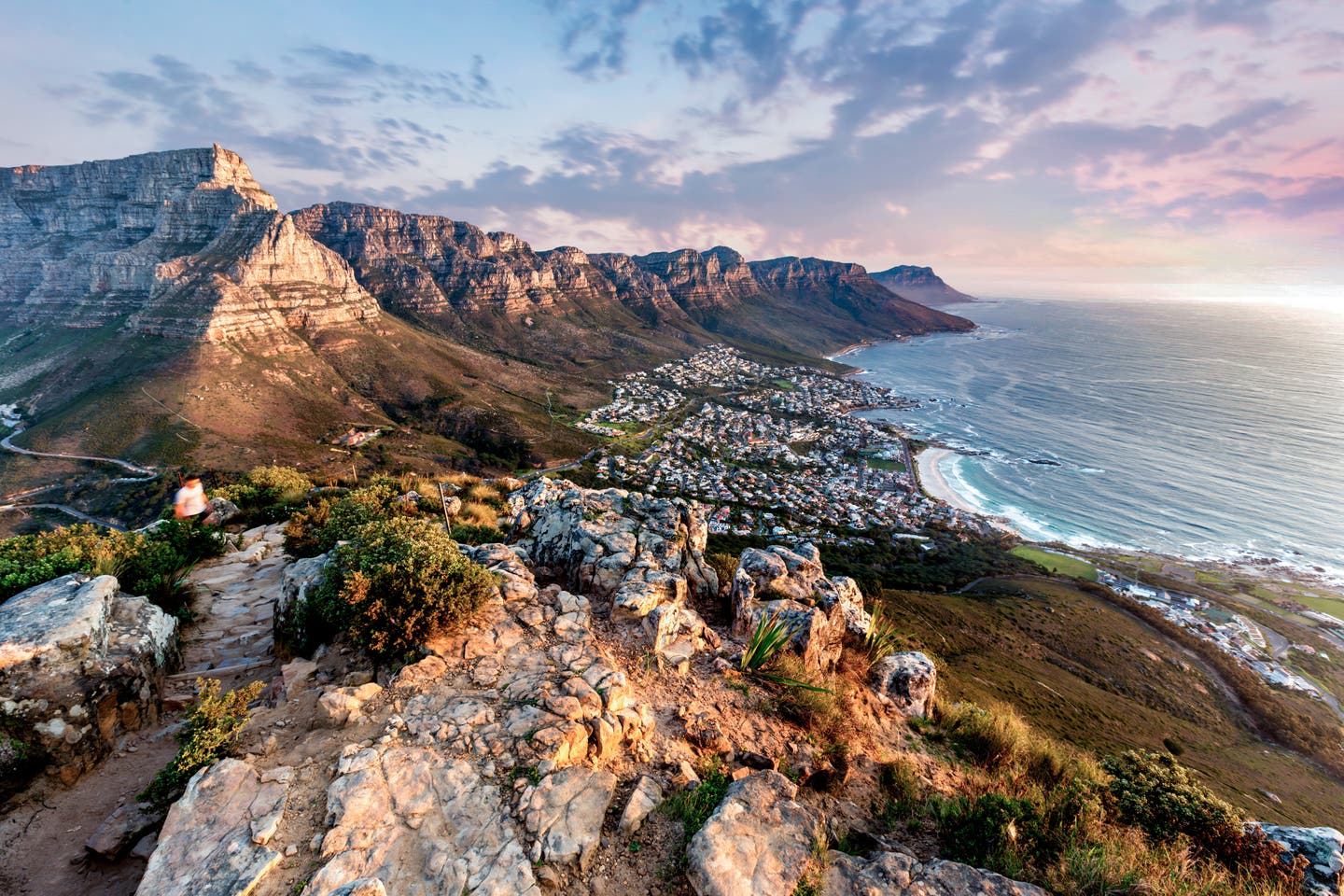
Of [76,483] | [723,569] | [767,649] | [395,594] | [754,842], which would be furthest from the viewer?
[76,483]

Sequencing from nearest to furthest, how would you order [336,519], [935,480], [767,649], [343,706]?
[343,706], [767,649], [336,519], [935,480]

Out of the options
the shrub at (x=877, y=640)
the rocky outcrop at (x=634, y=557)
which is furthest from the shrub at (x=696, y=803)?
the shrub at (x=877, y=640)

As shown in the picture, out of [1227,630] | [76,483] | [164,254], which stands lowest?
[1227,630]

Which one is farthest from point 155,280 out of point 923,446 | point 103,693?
point 923,446

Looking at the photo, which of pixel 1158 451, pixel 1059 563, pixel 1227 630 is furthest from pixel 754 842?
pixel 1158 451

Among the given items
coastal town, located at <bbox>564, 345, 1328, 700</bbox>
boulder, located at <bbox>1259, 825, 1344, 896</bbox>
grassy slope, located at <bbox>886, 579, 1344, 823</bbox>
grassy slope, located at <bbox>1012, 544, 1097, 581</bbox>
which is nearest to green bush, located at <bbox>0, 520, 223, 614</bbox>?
boulder, located at <bbox>1259, 825, 1344, 896</bbox>

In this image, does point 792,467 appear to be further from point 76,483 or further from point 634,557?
point 76,483

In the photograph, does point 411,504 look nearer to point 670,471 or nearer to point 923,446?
point 670,471

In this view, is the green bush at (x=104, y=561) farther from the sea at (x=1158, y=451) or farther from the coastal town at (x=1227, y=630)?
the sea at (x=1158, y=451)
